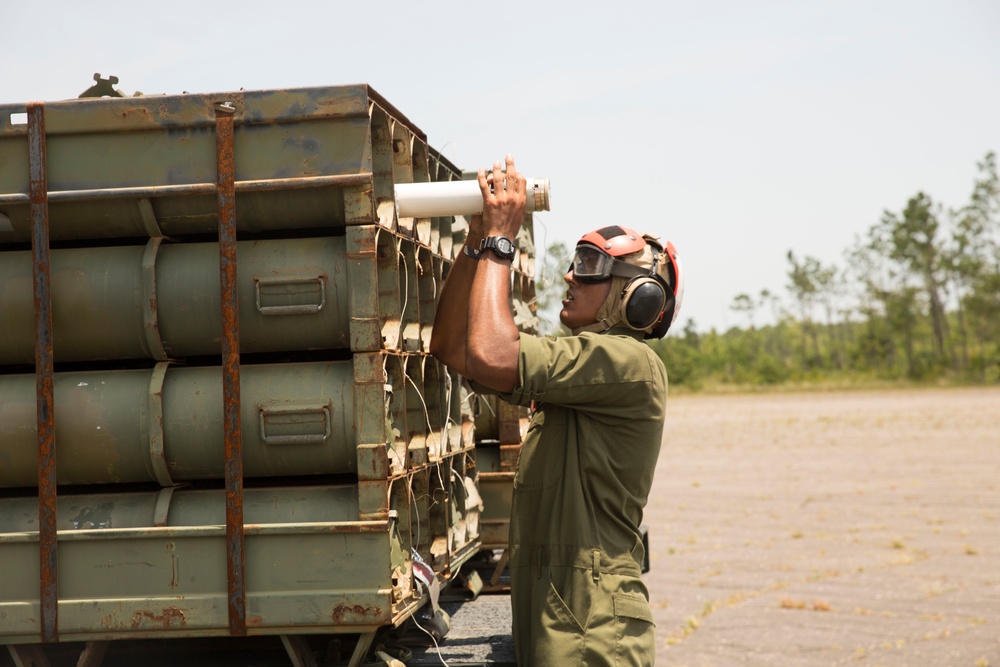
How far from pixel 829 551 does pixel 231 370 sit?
12.7 meters

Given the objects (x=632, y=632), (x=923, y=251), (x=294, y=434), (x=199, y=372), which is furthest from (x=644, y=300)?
(x=923, y=251)

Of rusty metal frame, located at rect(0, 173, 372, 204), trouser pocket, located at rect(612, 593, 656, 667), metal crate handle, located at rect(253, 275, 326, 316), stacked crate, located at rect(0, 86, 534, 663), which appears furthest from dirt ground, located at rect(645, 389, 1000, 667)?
rusty metal frame, located at rect(0, 173, 372, 204)

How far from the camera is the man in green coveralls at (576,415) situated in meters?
3.41

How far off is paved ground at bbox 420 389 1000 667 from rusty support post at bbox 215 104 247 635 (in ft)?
3.21

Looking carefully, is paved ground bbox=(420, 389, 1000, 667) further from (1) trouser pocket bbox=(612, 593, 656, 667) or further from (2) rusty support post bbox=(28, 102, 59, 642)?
(2) rusty support post bbox=(28, 102, 59, 642)

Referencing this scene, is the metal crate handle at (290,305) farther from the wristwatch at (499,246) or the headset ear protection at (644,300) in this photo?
the headset ear protection at (644,300)

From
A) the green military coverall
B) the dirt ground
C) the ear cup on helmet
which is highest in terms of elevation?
the ear cup on helmet

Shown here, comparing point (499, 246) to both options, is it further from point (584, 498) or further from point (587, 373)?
→ point (584, 498)

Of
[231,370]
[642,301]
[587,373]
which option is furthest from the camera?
[642,301]

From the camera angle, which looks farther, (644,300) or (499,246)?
(644,300)

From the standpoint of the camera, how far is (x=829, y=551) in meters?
14.6

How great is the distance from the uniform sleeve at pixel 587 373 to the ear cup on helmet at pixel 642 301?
0.12 metres

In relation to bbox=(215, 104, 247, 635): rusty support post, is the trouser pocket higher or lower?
lower

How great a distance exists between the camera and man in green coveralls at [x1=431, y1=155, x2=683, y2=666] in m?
3.41
